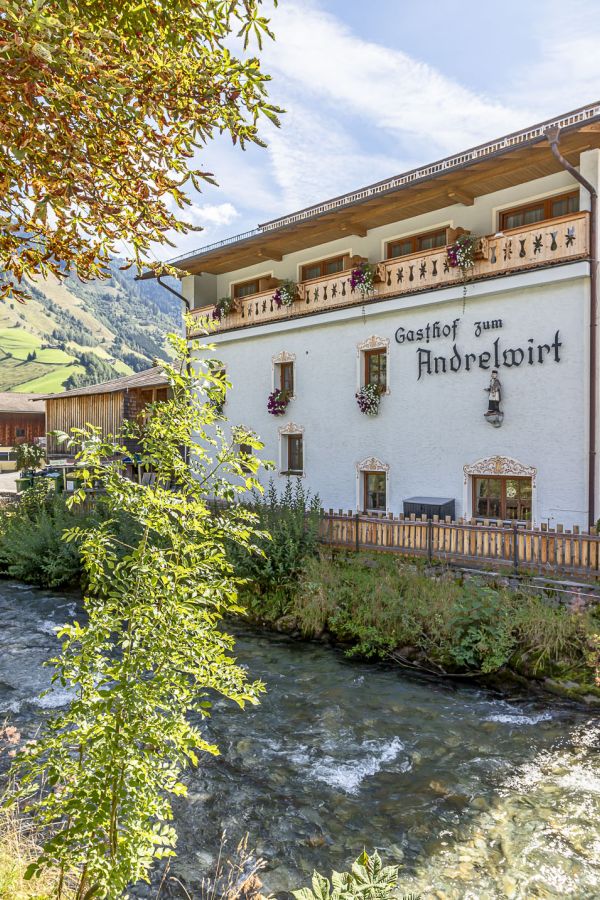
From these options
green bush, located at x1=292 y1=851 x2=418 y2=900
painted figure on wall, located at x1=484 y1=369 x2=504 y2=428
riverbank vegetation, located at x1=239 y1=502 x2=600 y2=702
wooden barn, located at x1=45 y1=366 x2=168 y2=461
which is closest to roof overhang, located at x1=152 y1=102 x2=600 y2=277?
painted figure on wall, located at x1=484 y1=369 x2=504 y2=428

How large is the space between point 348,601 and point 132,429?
9.01 meters

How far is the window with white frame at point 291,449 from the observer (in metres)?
18.3

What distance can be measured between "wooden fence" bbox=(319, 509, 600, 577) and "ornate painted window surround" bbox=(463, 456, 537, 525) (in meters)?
1.21

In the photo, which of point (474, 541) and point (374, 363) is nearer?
point (474, 541)

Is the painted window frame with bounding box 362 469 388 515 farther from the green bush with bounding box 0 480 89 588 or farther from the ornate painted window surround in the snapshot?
the green bush with bounding box 0 480 89 588

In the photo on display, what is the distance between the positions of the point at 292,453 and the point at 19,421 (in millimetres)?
49039

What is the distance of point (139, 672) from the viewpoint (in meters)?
2.88

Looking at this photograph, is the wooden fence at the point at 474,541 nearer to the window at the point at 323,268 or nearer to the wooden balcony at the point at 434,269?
the wooden balcony at the point at 434,269

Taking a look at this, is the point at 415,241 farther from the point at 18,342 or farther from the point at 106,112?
the point at 18,342

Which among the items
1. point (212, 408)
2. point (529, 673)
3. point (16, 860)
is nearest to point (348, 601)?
point (529, 673)

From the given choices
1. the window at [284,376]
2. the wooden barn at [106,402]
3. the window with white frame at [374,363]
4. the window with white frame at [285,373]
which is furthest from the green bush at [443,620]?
the wooden barn at [106,402]

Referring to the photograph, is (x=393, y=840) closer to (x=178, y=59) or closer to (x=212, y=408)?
(x=212, y=408)

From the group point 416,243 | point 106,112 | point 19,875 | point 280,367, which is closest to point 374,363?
point 416,243

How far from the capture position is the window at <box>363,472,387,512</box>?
16125mm
